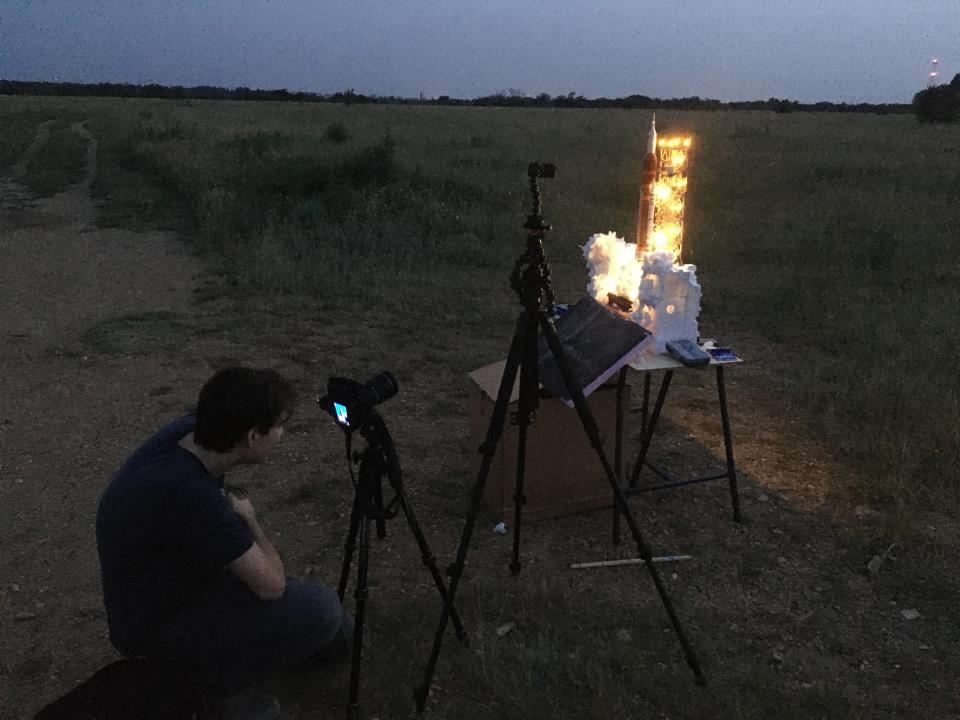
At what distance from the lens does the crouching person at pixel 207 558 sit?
2.18 metres

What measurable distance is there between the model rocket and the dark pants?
245 centimetres

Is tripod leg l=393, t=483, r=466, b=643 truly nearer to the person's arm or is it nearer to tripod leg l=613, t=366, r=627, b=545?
the person's arm

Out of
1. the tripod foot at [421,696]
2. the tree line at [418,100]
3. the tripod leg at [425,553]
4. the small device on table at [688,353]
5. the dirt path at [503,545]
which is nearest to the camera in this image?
the tripod leg at [425,553]

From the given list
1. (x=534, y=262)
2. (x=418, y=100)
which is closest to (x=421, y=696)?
(x=534, y=262)

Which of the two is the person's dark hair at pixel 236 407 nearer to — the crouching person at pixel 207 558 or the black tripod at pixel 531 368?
the crouching person at pixel 207 558

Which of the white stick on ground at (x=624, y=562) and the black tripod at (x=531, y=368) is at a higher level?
the black tripod at (x=531, y=368)

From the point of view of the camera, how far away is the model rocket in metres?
3.67

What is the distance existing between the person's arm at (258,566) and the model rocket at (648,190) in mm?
2405

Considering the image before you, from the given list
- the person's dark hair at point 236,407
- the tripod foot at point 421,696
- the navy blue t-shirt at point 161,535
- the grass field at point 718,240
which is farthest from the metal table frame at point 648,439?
the navy blue t-shirt at point 161,535

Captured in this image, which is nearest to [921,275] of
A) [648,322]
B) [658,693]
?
[648,322]

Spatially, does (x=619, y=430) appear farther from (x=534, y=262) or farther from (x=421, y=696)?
(x=421, y=696)

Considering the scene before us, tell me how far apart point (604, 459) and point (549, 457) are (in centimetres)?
113

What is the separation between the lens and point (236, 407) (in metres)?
2.20

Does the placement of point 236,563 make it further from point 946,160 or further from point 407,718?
point 946,160
